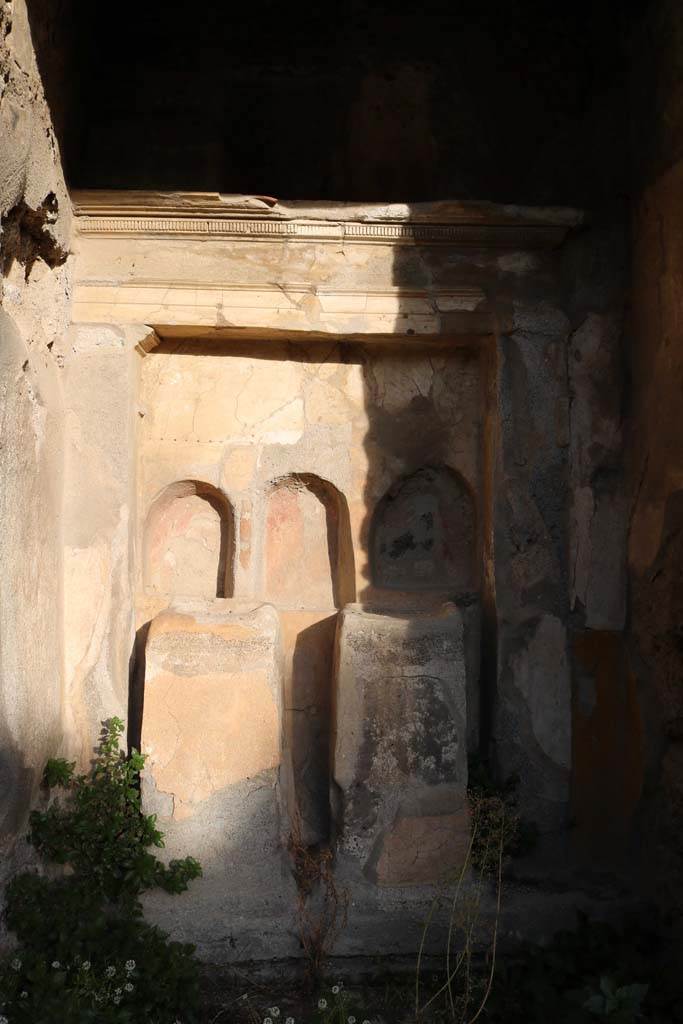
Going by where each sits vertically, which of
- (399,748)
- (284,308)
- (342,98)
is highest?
(342,98)

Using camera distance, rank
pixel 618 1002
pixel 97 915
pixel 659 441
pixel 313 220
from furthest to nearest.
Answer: pixel 313 220, pixel 659 441, pixel 97 915, pixel 618 1002

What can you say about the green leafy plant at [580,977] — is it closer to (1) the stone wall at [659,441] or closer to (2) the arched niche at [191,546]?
(1) the stone wall at [659,441]

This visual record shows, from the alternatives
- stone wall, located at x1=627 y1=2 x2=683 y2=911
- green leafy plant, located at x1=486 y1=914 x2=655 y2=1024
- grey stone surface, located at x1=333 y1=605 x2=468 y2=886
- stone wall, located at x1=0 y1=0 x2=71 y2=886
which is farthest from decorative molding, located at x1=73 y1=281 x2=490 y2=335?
green leafy plant, located at x1=486 y1=914 x2=655 y2=1024

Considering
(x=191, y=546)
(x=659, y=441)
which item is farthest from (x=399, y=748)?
(x=659, y=441)

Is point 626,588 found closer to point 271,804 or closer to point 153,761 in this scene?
point 271,804

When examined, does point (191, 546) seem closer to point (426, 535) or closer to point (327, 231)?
point (426, 535)

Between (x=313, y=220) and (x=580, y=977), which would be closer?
(x=580, y=977)

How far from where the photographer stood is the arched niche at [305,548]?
4.04 meters

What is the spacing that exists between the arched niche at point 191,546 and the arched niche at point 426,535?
0.67 m

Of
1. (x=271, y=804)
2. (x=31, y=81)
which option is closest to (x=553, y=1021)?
(x=271, y=804)

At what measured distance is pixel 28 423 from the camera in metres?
3.16

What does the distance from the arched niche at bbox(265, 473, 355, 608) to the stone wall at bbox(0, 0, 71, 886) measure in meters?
0.93

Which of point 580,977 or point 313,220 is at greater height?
point 313,220

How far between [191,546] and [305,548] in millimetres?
485
